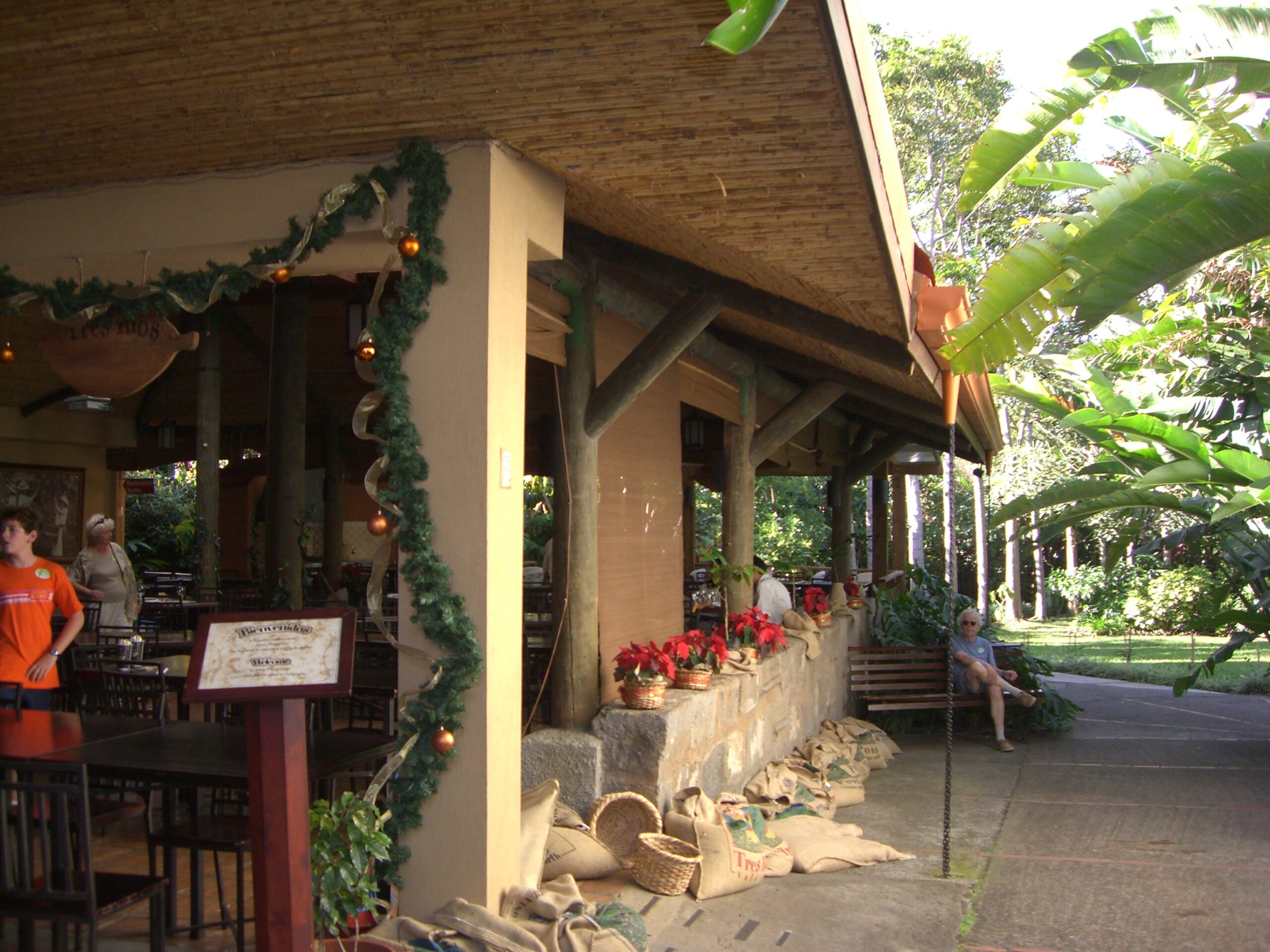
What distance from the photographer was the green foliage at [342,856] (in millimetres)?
3404

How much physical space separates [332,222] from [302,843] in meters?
2.30

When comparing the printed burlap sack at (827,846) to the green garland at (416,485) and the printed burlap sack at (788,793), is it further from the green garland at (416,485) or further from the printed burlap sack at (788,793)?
the green garland at (416,485)

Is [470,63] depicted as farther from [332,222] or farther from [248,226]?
[248,226]

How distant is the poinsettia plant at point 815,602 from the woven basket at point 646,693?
4.27 meters

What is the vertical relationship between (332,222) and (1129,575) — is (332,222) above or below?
above

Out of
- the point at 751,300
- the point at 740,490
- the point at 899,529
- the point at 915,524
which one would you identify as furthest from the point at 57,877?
the point at 915,524

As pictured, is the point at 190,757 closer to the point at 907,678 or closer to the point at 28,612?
the point at 28,612

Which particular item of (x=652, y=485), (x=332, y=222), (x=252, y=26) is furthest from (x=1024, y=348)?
(x=252, y=26)

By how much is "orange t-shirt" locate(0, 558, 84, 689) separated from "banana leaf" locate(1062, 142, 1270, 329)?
191 inches

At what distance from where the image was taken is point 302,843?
2891 mm

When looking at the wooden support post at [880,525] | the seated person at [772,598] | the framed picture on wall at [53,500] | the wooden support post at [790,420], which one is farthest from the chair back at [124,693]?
the wooden support post at [880,525]

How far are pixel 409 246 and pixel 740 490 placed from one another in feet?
16.3

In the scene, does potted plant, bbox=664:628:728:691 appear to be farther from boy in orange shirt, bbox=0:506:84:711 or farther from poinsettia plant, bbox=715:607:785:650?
boy in orange shirt, bbox=0:506:84:711

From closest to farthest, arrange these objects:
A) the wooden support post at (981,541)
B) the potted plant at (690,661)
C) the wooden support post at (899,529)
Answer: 1. the potted plant at (690,661)
2. the wooden support post at (899,529)
3. the wooden support post at (981,541)
